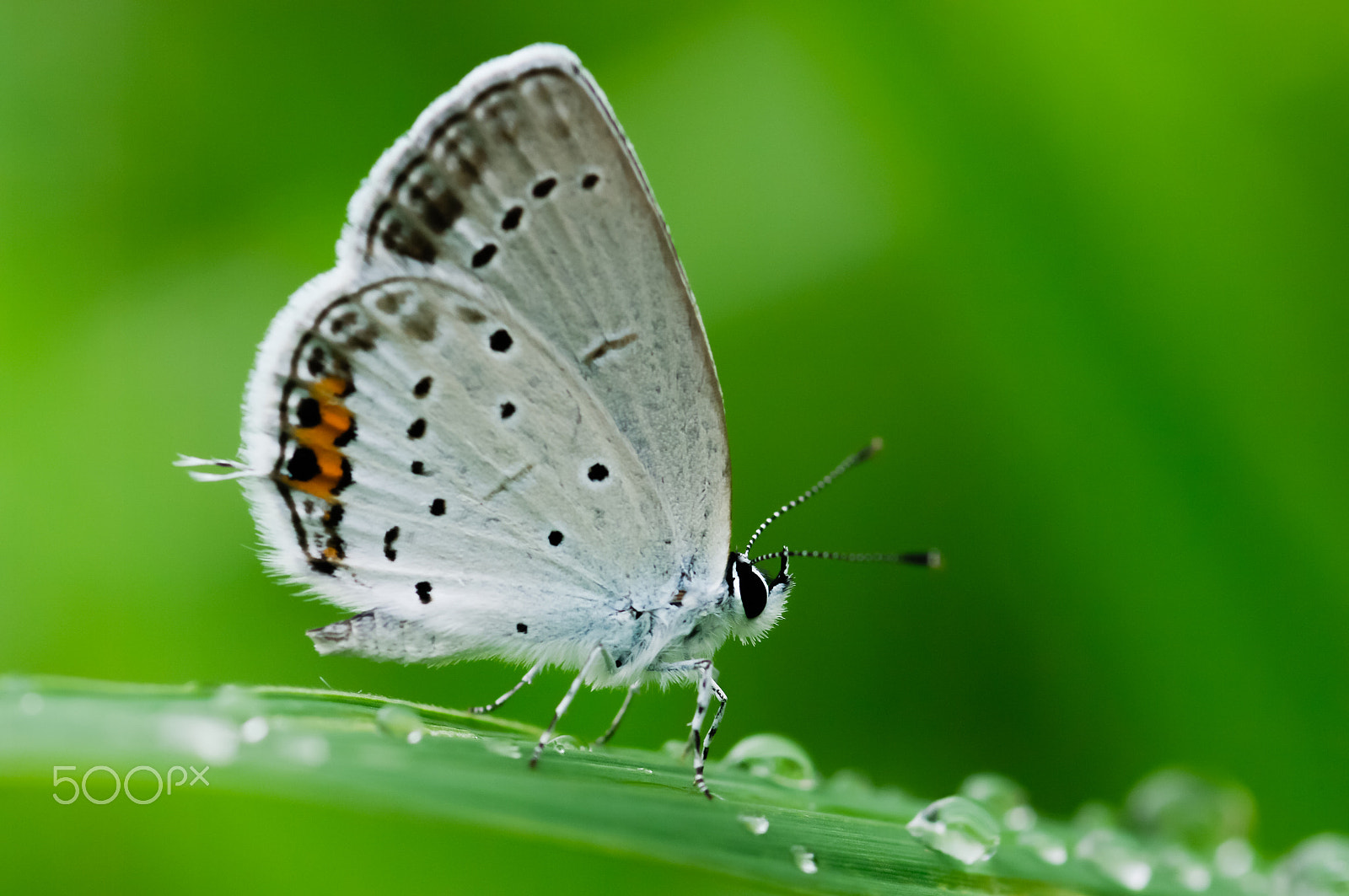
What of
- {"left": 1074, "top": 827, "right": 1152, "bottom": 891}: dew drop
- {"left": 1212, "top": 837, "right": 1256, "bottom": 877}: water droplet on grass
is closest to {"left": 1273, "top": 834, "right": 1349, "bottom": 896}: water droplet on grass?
{"left": 1212, "top": 837, "right": 1256, "bottom": 877}: water droplet on grass

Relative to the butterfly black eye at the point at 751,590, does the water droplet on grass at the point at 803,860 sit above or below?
below

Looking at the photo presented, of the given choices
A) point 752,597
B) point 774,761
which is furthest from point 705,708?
point 752,597

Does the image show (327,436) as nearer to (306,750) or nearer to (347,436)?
(347,436)

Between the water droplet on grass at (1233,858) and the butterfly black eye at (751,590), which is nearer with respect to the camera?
the water droplet on grass at (1233,858)

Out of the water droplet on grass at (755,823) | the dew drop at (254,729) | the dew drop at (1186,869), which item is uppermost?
the dew drop at (1186,869)

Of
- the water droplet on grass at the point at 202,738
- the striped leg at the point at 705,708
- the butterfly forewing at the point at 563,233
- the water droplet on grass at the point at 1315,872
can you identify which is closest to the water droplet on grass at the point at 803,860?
the striped leg at the point at 705,708

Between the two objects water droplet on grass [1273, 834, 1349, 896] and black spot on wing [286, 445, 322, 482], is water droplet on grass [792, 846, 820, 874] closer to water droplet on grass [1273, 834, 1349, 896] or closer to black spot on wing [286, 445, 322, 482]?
water droplet on grass [1273, 834, 1349, 896]

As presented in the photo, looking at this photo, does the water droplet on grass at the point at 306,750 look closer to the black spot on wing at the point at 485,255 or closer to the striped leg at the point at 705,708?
the striped leg at the point at 705,708
